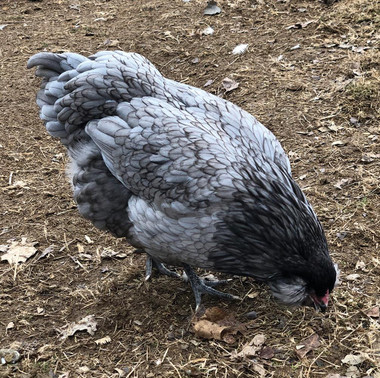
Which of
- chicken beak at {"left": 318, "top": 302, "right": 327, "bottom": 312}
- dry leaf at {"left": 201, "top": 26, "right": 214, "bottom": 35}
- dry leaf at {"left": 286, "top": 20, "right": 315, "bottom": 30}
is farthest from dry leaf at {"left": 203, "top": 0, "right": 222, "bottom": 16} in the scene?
chicken beak at {"left": 318, "top": 302, "right": 327, "bottom": 312}

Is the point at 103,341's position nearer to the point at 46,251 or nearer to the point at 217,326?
the point at 217,326

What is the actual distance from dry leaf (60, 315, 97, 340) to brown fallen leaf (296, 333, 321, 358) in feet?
4.26

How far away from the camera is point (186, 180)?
10.2 ft

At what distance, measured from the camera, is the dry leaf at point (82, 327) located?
353 cm

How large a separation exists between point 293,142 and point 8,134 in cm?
285

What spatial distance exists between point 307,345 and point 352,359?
26 centimetres

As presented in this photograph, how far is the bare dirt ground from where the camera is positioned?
331cm

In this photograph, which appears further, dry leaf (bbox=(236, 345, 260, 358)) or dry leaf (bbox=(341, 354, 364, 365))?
dry leaf (bbox=(236, 345, 260, 358))

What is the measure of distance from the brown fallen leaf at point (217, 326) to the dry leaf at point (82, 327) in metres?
0.66

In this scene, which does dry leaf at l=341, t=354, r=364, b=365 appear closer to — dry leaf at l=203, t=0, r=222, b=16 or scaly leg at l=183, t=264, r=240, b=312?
scaly leg at l=183, t=264, r=240, b=312

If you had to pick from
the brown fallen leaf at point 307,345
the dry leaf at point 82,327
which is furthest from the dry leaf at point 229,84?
the brown fallen leaf at point 307,345

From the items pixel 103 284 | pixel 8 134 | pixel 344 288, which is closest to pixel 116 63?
pixel 103 284

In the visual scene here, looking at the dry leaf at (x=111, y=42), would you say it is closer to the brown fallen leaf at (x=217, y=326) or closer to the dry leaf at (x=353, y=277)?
the brown fallen leaf at (x=217, y=326)

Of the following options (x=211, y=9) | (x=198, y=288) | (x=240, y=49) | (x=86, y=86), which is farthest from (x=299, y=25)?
(x=198, y=288)
